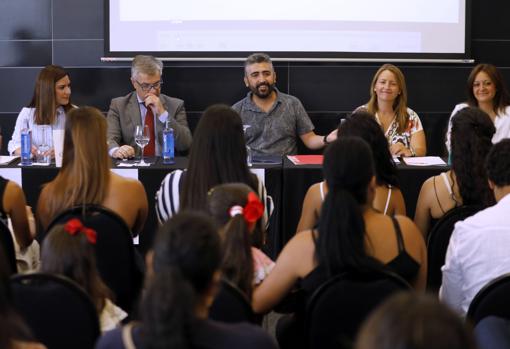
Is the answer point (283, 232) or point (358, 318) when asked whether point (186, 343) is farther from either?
point (283, 232)

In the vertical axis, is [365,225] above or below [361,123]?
below

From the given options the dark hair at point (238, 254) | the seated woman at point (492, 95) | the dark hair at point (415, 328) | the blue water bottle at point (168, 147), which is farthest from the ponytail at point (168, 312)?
the seated woman at point (492, 95)

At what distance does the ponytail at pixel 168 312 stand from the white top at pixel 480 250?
124 centimetres

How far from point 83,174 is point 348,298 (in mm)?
1269

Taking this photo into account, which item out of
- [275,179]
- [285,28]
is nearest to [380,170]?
[275,179]

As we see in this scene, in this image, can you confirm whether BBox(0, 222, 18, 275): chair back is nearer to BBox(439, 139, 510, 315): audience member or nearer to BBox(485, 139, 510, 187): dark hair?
BBox(439, 139, 510, 315): audience member

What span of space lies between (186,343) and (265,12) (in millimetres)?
4478

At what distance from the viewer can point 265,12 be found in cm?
573

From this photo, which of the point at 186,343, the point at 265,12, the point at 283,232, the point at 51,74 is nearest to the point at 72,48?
the point at 51,74

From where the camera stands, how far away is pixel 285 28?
5.75 m

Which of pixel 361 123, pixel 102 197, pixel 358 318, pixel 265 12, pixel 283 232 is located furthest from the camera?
pixel 265 12

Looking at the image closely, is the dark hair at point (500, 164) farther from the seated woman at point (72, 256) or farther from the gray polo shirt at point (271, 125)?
the gray polo shirt at point (271, 125)

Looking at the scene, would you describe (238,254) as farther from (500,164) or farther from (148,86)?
(148,86)

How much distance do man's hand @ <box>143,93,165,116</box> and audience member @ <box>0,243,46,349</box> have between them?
3.30 metres
